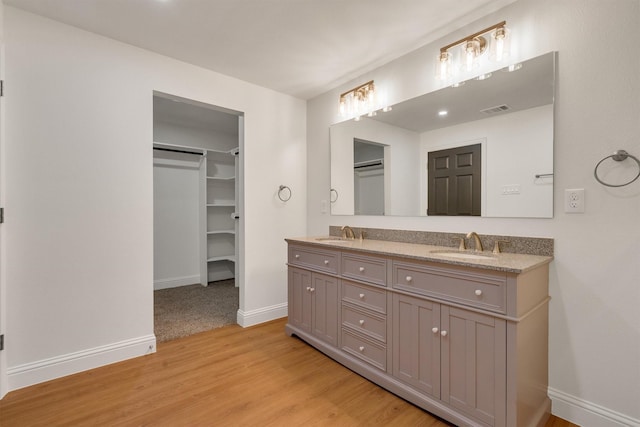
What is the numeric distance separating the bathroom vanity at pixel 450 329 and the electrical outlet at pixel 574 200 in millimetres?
296

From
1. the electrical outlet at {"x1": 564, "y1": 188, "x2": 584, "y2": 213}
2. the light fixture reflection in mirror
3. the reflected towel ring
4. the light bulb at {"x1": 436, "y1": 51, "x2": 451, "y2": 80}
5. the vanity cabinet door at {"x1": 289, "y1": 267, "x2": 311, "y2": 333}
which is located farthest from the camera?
the reflected towel ring

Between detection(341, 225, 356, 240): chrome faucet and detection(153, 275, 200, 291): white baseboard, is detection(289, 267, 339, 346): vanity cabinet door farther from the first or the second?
detection(153, 275, 200, 291): white baseboard

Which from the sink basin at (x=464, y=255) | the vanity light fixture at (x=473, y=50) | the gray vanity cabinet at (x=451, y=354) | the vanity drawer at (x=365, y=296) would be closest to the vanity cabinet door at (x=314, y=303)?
the vanity drawer at (x=365, y=296)

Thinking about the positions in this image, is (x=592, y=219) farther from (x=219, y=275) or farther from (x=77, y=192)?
(x=219, y=275)

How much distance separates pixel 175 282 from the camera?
4.41m

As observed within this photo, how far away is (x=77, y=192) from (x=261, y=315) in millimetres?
1909

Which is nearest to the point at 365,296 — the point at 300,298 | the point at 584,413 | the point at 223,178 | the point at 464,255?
the point at 464,255

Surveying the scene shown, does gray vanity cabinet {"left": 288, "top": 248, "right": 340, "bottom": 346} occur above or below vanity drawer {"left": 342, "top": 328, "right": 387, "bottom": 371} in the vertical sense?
above

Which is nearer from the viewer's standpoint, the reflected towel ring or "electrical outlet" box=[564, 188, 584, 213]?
"electrical outlet" box=[564, 188, 584, 213]

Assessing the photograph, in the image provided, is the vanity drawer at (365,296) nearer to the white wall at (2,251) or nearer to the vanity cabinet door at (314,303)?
the vanity cabinet door at (314,303)

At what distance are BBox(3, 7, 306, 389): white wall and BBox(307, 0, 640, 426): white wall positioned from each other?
8.65ft

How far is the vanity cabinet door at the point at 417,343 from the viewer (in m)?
1.67

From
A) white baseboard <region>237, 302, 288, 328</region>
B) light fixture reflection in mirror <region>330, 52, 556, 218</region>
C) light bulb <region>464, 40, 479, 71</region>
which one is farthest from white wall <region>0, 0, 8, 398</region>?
light bulb <region>464, 40, 479, 71</region>

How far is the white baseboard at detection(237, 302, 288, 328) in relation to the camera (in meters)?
3.00
